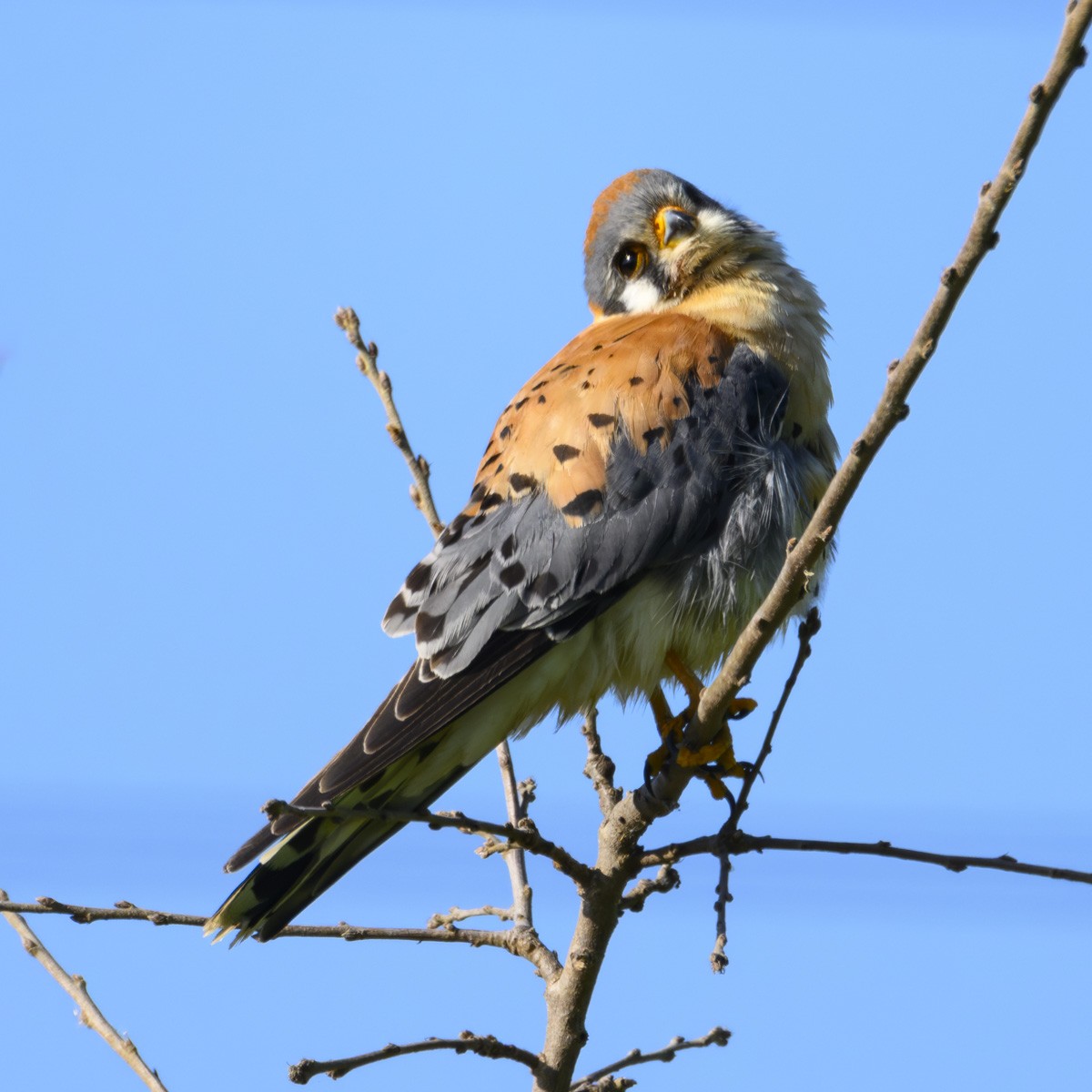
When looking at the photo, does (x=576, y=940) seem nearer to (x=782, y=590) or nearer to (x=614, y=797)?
(x=614, y=797)

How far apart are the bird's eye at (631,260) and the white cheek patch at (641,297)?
3cm

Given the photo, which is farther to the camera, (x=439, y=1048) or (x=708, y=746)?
(x=708, y=746)

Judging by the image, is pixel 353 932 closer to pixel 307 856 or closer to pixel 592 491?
pixel 307 856

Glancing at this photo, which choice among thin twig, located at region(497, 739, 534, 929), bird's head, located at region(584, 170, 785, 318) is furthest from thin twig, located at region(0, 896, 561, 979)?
bird's head, located at region(584, 170, 785, 318)

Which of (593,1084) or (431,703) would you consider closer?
(593,1084)

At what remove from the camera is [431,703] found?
300cm

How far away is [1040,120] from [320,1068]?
166 cm

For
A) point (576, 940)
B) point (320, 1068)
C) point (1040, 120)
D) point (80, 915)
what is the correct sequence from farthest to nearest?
point (576, 940)
point (80, 915)
point (320, 1068)
point (1040, 120)

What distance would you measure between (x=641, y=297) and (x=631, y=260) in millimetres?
135

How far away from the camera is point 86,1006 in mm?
2518

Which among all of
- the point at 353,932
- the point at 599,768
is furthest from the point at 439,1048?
the point at 599,768

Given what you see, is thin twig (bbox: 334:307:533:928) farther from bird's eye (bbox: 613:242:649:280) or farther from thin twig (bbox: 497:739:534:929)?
bird's eye (bbox: 613:242:649:280)

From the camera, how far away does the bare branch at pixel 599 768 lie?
3.04m

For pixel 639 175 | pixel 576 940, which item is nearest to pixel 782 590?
pixel 576 940
